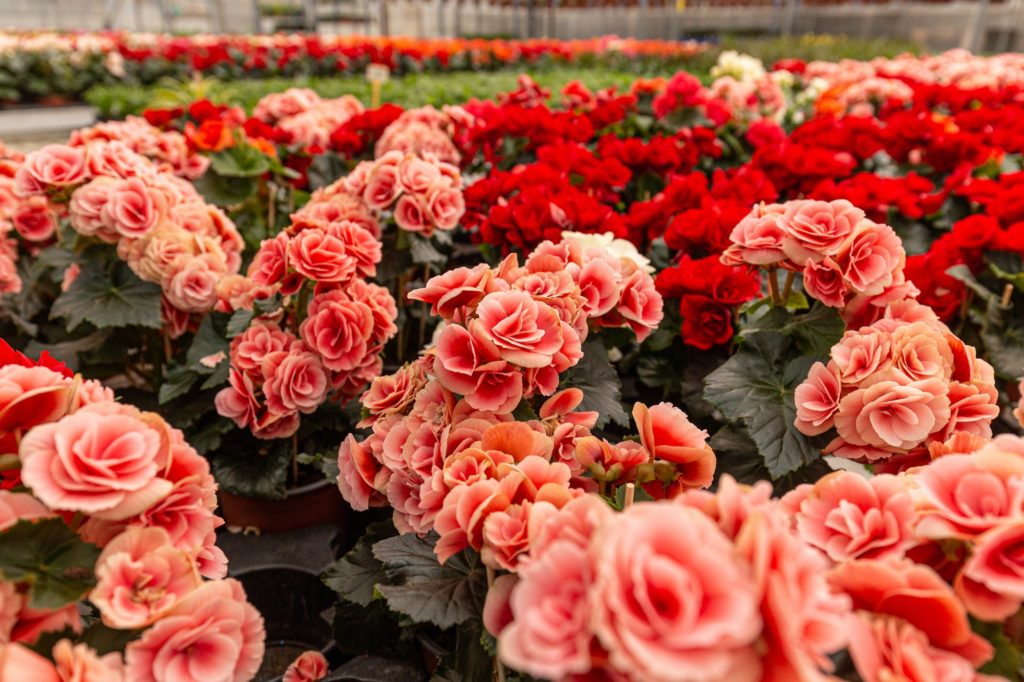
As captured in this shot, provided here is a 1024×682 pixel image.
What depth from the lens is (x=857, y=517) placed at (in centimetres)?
72

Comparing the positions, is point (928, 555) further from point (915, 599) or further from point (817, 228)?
point (817, 228)

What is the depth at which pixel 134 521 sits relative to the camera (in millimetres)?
808

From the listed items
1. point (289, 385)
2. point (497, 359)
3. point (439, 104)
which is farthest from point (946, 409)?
point (439, 104)

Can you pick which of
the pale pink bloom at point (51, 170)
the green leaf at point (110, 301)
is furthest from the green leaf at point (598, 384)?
the pale pink bloom at point (51, 170)

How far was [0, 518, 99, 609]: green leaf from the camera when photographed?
69cm

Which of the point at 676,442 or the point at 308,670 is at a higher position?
the point at 676,442

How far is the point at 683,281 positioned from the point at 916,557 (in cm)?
87

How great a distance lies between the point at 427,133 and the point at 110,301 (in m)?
1.29

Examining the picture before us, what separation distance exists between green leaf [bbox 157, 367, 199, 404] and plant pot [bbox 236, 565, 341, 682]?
435 mm

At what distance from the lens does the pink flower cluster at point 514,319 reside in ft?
3.19

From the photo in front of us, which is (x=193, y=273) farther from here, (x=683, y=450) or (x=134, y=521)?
(x=683, y=450)

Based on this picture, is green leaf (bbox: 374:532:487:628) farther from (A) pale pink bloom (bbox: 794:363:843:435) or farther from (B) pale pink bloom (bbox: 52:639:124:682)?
(A) pale pink bloom (bbox: 794:363:843:435)

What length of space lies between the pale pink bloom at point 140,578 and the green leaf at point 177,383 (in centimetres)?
103

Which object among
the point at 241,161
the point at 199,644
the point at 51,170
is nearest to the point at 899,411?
the point at 199,644
